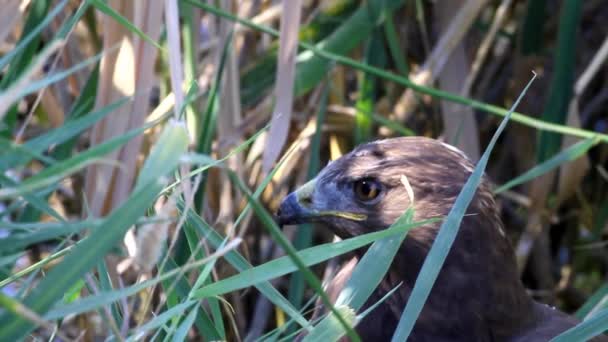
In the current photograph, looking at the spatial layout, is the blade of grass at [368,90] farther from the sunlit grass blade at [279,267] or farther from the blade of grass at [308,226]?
the sunlit grass blade at [279,267]

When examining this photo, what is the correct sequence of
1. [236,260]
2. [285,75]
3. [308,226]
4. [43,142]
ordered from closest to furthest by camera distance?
1. [43,142]
2. [236,260]
3. [285,75]
4. [308,226]

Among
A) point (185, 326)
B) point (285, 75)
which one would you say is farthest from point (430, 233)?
point (185, 326)

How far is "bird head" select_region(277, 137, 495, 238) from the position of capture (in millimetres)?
2182

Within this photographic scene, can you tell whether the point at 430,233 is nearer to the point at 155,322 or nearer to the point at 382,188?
the point at 382,188

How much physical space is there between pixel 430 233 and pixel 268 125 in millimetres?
649

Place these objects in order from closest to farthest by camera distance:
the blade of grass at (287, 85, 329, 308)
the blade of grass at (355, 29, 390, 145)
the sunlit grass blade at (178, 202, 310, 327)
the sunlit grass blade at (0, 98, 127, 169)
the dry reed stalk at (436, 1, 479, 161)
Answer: the sunlit grass blade at (0, 98, 127, 169)
the sunlit grass blade at (178, 202, 310, 327)
the blade of grass at (287, 85, 329, 308)
the blade of grass at (355, 29, 390, 145)
the dry reed stalk at (436, 1, 479, 161)

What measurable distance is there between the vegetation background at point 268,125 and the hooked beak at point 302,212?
0.49 feet

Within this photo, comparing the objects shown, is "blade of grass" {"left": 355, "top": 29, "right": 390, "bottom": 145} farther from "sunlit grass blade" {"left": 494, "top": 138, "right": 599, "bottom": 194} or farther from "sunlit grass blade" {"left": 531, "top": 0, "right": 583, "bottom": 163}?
"sunlit grass blade" {"left": 494, "top": 138, "right": 599, "bottom": 194}

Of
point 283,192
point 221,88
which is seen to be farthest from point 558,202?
point 221,88

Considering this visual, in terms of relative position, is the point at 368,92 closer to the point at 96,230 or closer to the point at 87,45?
the point at 87,45

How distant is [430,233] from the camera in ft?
7.20

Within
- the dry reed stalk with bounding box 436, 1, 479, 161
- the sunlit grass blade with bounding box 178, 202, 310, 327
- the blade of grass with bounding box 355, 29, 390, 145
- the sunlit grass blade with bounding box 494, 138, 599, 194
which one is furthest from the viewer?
the dry reed stalk with bounding box 436, 1, 479, 161

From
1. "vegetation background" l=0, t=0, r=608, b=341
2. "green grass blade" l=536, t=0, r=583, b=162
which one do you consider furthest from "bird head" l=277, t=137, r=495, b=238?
"green grass blade" l=536, t=0, r=583, b=162

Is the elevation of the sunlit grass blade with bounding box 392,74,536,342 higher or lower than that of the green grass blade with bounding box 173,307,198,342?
lower
